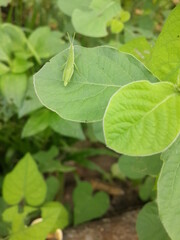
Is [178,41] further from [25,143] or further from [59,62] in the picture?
[25,143]

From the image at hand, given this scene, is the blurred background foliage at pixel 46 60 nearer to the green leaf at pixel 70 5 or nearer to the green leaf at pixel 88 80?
the green leaf at pixel 70 5

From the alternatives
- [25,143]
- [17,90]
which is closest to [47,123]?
[17,90]

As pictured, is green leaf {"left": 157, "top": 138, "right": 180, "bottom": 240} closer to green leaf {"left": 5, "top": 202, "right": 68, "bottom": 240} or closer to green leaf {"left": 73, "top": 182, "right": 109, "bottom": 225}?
green leaf {"left": 5, "top": 202, "right": 68, "bottom": 240}

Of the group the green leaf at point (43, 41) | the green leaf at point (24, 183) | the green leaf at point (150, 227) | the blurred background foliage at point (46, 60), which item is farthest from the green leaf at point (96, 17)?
the green leaf at point (150, 227)

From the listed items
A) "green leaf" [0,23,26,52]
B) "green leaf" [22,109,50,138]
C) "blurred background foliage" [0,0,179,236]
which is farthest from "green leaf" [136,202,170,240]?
"green leaf" [0,23,26,52]

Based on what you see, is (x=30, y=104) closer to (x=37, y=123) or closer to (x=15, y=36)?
(x=37, y=123)
